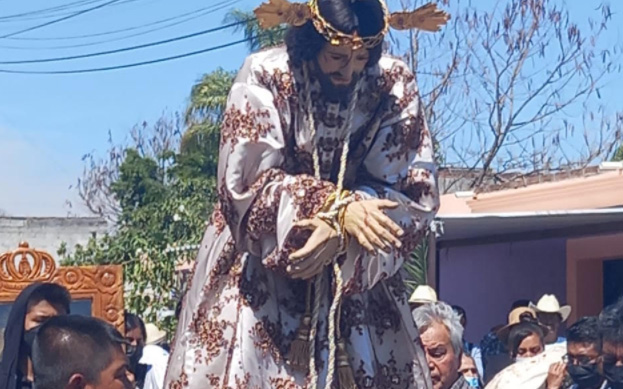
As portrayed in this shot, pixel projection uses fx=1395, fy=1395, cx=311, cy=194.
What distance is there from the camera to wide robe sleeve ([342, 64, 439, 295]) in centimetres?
359

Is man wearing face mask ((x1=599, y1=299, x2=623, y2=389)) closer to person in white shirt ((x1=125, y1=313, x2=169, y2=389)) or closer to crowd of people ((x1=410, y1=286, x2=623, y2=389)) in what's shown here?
crowd of people ((x1=410, y1=286, x2=623, y2=389))

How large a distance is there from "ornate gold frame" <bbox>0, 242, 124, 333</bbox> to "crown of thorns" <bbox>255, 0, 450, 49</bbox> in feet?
9.07

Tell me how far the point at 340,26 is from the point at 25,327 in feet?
5.30

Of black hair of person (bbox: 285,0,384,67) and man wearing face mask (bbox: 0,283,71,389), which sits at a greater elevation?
black hair of person (bbox: 285,0,384,67)

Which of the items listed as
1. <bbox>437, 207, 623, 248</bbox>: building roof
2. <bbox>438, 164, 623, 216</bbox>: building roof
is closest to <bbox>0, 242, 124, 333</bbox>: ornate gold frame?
<bbox>437, 207, 623, 248</bbox>: building roof

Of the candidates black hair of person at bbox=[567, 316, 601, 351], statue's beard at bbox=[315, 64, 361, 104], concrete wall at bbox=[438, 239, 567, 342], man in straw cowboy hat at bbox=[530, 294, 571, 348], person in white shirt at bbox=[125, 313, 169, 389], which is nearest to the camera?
statue's beard at bbox=[315, 64, 361, 104]

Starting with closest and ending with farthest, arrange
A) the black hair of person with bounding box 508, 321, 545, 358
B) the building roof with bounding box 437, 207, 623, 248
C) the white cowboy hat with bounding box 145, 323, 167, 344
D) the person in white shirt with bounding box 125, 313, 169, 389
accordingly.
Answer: the person in white shirt with bounding box 125, 313, 169, 389 < the black hair of person with bounding box 508, 321, 545, 358 < the white cowboy hat with bounding box 145, 323, 167, 344 < the building roof with bounding box 437, 207, 623, 248

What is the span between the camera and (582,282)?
11781mm

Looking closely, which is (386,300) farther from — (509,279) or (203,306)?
(509,279)

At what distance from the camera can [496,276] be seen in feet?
42.4

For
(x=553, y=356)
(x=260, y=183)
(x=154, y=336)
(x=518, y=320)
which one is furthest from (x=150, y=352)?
(x=260, y=183)

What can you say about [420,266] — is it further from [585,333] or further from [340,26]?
[340,26]

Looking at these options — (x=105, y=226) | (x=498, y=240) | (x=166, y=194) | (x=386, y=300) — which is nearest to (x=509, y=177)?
(x=166, y=194)

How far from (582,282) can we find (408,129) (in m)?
8.29
